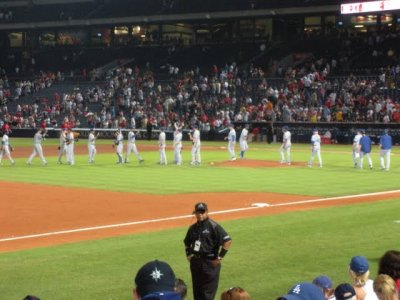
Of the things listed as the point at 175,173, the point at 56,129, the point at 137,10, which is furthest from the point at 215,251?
the point at 137,10

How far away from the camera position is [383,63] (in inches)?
2266

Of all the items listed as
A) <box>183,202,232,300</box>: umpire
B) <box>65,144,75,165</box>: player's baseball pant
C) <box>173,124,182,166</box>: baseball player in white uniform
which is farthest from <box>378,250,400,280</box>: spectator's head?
<box>65,144,75,165</box>: player's baseball pant

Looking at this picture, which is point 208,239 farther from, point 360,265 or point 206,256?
point 360,265

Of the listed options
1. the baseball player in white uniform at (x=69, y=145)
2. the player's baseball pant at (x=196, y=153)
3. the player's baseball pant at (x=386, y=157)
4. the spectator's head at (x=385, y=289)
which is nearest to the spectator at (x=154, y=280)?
the spectator's head at (x=385, y=289)

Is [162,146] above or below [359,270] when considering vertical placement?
below

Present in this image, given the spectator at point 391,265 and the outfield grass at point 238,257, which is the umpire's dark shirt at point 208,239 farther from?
the spectator at point 391,265

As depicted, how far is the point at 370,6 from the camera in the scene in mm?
52688

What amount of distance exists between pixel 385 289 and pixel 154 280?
2.41m

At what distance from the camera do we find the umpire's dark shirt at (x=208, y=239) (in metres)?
9.41

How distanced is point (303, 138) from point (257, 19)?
19377 millimetres

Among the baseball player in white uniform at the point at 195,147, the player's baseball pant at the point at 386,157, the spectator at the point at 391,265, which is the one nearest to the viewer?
the spectator at the point at 391,265

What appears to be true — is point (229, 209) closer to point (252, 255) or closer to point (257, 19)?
point (252, 255)

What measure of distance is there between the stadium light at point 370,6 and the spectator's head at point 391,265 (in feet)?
152

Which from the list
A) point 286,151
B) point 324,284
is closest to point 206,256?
point 324,284
